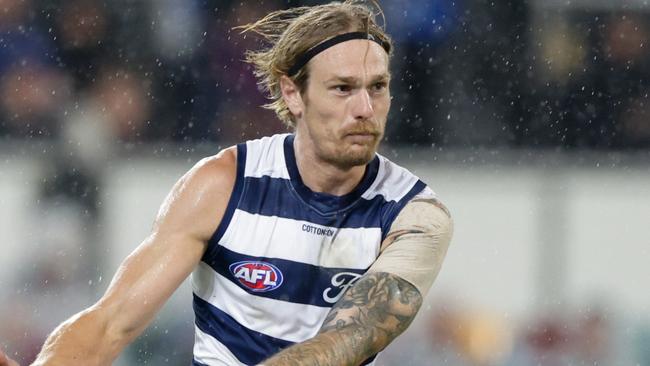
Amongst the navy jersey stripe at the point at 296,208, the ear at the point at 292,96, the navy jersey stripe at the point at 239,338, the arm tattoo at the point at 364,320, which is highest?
the ear at the point at 292,96

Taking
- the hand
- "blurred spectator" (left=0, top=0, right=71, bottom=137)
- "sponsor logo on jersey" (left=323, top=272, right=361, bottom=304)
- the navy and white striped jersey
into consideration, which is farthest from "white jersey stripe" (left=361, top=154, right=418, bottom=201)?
Answer: "blurred spectator" (left=0, top=0, right=71, bottom=137)

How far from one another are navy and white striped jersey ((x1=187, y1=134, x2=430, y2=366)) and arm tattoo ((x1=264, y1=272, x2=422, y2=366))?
0.96ft

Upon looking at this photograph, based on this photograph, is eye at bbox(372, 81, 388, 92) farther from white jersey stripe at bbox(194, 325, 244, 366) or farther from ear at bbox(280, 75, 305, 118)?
white jersey stripe at bbox(194, 325, 244, 366)

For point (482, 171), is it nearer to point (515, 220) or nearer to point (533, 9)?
point (515, 220)

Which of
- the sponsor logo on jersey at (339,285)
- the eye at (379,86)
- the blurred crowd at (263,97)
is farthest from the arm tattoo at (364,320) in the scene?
the blurred crowd at (263,97)

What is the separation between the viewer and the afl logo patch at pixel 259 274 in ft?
12.9

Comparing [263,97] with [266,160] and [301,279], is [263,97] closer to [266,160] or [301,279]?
[266,160]

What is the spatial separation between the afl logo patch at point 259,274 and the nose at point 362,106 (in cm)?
53

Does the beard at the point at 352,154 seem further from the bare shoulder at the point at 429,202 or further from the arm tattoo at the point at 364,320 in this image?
the arm tattoo at the point at 364,320

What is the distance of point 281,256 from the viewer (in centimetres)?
394

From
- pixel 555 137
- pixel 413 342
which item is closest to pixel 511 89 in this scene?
pixel 555 137

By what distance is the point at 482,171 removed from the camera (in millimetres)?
7152

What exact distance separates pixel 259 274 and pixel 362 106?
598 mm

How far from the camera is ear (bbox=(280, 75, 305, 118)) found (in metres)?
4.14
